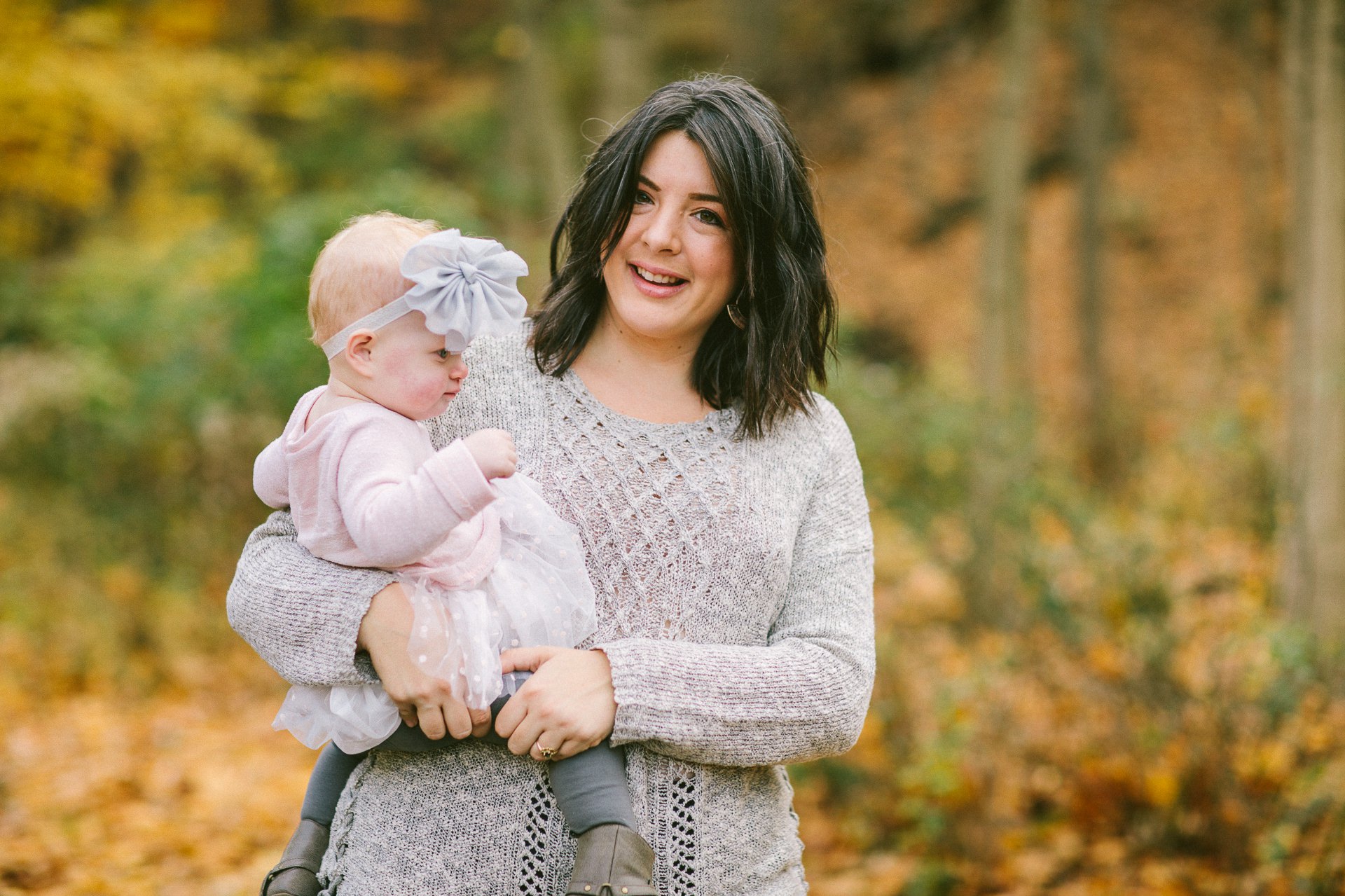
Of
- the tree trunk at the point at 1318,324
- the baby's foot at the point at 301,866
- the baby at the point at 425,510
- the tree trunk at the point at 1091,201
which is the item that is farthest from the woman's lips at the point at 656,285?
the tree trunk at the point at 1091,201

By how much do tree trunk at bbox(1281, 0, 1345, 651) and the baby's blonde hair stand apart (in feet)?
14.2

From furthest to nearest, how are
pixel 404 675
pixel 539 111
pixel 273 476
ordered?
1. pixel 539 111
2. pixel 273 476
3. pixel 404 675

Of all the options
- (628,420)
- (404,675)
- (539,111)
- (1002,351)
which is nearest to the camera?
(404,675)

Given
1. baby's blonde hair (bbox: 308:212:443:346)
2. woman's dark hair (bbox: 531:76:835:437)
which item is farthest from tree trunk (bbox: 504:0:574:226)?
baby's blonde hair (bbox: 308:212:443:346)

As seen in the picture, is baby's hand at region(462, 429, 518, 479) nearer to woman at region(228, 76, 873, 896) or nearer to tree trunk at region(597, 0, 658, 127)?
woman at region(228, 76, 873, 896)

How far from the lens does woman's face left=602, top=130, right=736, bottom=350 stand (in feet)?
6.83

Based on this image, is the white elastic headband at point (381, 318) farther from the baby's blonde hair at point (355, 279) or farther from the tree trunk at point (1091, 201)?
the tree trunk at point (1091, 201)

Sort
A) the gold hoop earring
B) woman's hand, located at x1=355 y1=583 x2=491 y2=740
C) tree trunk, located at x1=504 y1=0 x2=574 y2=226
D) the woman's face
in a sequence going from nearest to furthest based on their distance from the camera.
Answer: woman's hand, located at x1=355 y1=583 x2=491 y2=740
the woman's face
the gold hoop earring
tree trunk, located at x1=504 y1=0 x2=574 y2=226

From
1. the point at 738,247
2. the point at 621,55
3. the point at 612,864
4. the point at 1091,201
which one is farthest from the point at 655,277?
the point at 1091,201

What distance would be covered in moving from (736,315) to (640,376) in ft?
0.76

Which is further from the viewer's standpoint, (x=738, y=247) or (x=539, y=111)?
(x=539, y=111)

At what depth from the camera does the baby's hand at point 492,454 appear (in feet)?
5.49

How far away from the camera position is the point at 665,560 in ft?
6.67

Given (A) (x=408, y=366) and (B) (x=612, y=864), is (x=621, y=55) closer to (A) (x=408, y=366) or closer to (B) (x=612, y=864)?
(A) (x=408, y=366)
